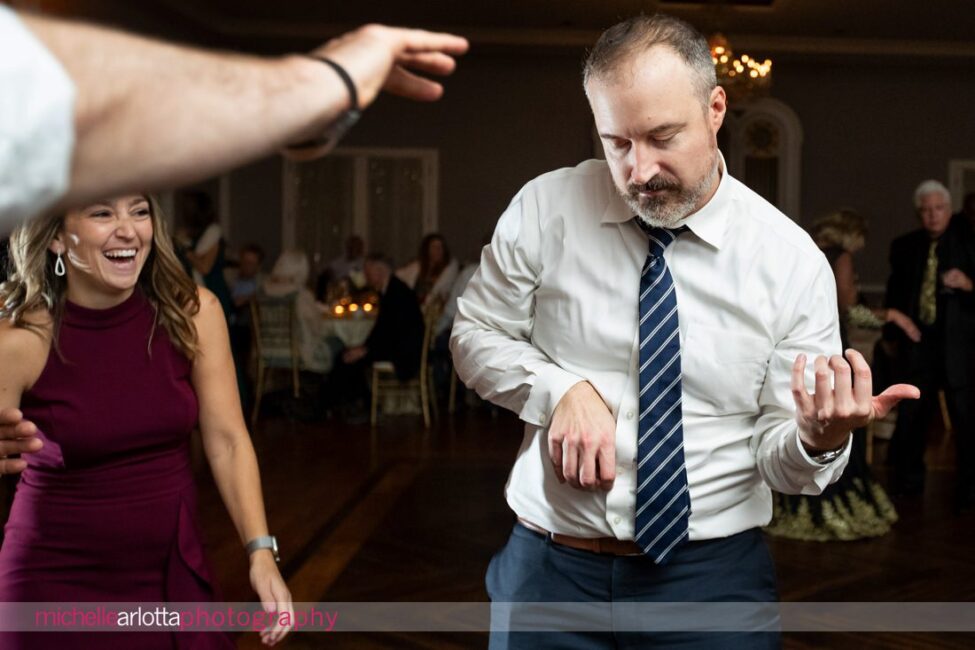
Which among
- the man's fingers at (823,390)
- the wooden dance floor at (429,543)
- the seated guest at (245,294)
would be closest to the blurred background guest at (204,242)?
the wooden dance floor at (429,543)

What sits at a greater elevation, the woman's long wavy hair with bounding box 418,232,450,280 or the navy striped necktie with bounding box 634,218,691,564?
the navy striped necktie with bounding box 634,218,691,564

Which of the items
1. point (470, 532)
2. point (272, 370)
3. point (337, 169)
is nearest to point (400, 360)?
point (272, 370)

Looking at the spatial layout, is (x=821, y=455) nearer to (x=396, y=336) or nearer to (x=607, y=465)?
(x=607, y=465)

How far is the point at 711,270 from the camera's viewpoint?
1.69 metres


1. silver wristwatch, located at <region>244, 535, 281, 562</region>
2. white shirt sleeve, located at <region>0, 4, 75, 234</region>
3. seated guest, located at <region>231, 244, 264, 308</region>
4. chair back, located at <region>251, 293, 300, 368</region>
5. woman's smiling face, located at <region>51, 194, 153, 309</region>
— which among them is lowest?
chair back, located at <region>251, 293, 300, 368</region>

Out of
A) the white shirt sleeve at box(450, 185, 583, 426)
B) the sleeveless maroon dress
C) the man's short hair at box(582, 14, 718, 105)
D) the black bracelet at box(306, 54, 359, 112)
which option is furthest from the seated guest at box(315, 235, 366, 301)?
the black bracelet at box(306, 54, 359, 112)

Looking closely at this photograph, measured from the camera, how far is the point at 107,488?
1.93 metres

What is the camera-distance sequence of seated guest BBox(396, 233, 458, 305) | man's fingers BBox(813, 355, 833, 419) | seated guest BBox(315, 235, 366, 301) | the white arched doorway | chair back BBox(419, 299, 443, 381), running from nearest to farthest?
man's fingers BBox(813, 355, 833, 419) → chair back BBox(419, 299, 443, 381) → seated guest BBox(396, 233, 458, 305) → seated guest BBox(315, 235, 366, 301) → the white arched doorway

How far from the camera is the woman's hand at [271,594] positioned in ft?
6.29

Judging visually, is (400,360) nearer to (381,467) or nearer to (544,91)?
(381,467)

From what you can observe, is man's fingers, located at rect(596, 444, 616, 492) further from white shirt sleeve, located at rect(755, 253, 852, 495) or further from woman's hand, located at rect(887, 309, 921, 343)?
woman's hand, located at rect(887, 309, 921, 343)

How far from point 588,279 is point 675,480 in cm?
33

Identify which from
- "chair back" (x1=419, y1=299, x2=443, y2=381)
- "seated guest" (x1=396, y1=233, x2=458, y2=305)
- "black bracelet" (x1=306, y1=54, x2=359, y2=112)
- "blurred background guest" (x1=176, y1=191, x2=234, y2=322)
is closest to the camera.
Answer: "black bracelet" (x1=306, y1=54, x2=359, y2=112)

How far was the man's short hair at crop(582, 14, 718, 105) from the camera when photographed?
5.06ft
